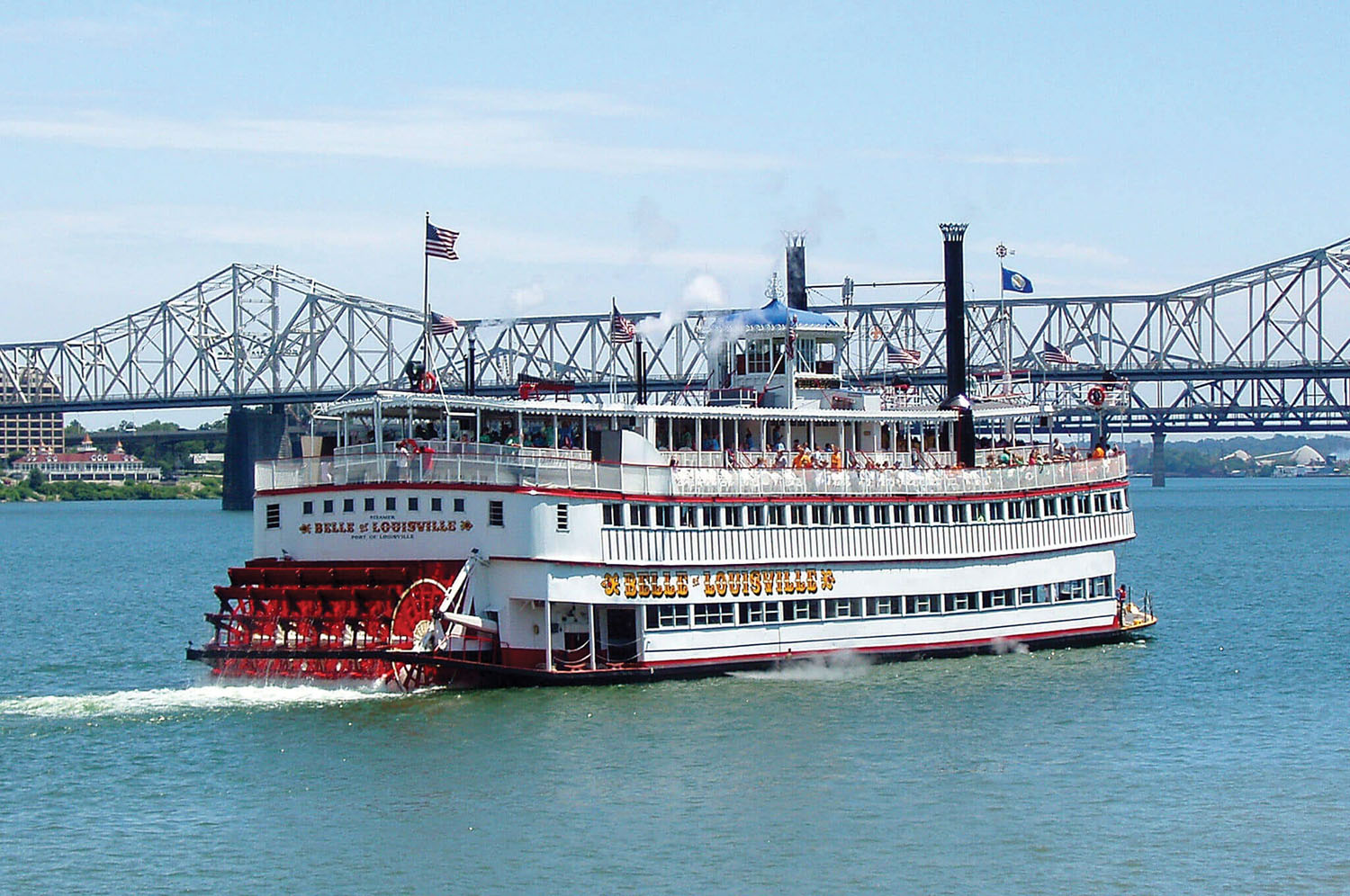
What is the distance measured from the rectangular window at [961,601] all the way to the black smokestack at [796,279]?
1017 centimetres

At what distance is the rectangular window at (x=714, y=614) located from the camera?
3762 centimetres

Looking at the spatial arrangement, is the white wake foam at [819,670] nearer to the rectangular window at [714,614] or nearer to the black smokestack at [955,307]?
the rectangular window at [714,614]

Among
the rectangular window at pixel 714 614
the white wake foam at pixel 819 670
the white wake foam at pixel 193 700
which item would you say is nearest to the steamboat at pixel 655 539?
the rectangular window at pixel 714 614

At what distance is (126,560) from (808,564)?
5722 centimetres

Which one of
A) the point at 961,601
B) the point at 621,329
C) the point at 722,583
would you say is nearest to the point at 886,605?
the point at 961,601

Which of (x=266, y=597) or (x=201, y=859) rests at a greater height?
(x=266, y=597)

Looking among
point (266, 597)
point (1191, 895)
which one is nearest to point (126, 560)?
point (266, 597)

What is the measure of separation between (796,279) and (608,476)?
47.5 ft

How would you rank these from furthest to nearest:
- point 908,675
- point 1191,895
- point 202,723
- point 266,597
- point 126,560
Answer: point 126,560 → point 908,675 → point 266,597 → point 202,723 → point 1191,895

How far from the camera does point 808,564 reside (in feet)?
128

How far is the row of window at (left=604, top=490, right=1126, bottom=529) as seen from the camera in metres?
37.0

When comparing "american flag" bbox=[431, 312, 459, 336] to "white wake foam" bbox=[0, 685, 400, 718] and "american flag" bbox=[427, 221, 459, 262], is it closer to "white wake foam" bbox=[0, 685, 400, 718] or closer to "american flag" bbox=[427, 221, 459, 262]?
"american flag" bbox=[427, 221, 459, 262]

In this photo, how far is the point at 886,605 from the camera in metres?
40.3

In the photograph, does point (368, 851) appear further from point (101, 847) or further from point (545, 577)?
point (545, 577)
